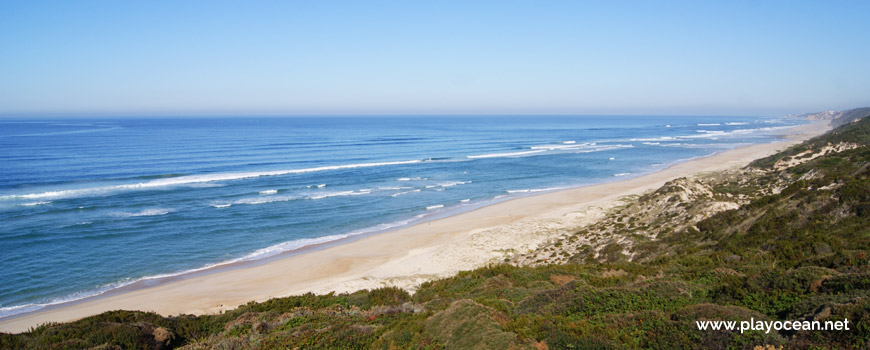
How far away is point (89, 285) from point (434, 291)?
16729 mm

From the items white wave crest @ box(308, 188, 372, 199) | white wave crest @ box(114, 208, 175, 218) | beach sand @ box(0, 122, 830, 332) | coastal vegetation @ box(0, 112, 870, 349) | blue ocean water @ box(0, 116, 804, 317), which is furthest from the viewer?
white wave crest @ box(308, 188, 372, 199)

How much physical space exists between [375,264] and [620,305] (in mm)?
14910

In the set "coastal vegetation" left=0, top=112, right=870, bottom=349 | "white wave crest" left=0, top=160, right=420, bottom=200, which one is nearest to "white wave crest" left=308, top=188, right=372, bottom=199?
"white wave crest" left=0, top=160, right=420, bottom=200

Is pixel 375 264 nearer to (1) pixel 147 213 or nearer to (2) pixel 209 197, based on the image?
(1) pixel 147 213

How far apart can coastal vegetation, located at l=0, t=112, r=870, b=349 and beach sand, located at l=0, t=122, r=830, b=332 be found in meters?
5.69

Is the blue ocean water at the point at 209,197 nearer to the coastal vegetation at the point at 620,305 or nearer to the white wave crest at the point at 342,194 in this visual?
the white wave crest at the point at 342,194

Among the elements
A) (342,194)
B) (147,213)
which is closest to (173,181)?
(147,213)

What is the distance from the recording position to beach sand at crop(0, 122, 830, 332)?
59.4 ft

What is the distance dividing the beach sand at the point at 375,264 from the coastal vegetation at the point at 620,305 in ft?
18.7

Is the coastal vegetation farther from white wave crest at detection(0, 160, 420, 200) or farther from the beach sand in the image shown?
white wave crest at detection(0, 160, 420, 200)

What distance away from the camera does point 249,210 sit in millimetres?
33375

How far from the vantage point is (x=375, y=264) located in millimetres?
22766

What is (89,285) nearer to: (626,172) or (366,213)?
(366,213)

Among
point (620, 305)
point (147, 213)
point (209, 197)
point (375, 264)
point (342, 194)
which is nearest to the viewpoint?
point (620, 305)
